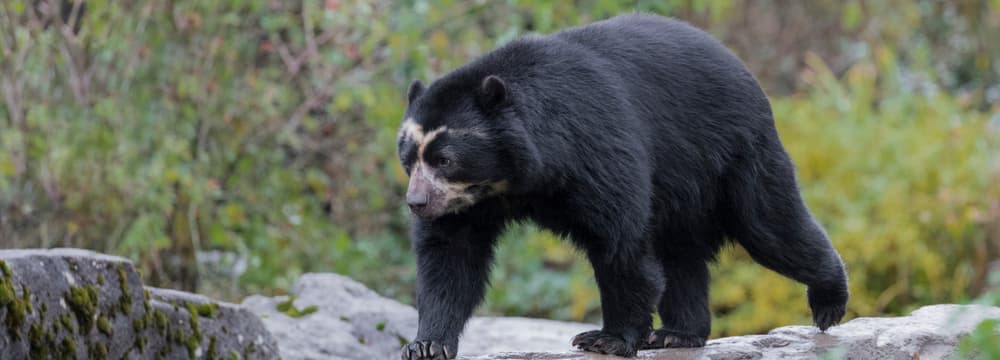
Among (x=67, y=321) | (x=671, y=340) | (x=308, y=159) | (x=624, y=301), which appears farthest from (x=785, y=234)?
(x=308, y=159)

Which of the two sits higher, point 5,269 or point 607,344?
point 5,269

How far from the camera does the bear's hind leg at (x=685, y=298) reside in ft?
16.6

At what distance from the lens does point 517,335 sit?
20.8ft

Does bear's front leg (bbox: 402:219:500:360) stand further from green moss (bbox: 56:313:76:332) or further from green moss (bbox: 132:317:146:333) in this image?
green moss (bbox: 56:313:76:332)

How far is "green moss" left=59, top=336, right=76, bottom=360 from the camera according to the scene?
161 inches

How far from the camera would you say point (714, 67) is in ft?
16.2

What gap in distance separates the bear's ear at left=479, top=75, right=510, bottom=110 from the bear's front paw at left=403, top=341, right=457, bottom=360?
85 cm

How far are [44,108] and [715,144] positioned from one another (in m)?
3.97

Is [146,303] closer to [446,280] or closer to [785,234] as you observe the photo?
[446,280]

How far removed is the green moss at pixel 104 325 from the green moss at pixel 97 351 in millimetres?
49

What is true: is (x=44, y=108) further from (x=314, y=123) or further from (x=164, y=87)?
(x=314, y=123)

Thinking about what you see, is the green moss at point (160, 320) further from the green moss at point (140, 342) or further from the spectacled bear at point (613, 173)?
the spectacled bear at point (613, 173)

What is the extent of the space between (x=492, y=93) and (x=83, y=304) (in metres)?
1.57

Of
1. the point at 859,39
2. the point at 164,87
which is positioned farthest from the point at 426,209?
the point at 859,39
